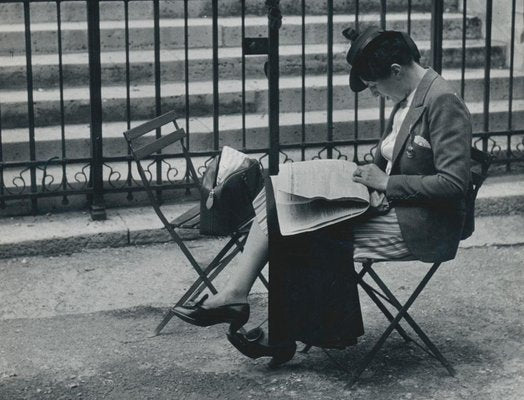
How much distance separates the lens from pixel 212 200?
5.82 m

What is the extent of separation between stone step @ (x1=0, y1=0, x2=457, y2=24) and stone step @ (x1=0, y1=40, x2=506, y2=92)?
524 millimetres

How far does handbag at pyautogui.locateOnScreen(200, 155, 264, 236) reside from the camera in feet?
19.2

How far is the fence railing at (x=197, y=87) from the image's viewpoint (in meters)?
7.88

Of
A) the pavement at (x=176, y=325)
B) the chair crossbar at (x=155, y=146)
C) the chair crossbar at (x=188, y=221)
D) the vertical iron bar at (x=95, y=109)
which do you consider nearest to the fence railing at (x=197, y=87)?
the vertical iron bar at (x=95, y=109)

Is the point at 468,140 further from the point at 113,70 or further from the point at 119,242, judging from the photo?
the point at 113,70

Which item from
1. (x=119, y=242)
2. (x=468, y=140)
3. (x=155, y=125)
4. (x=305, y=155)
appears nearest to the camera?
(x=468, y=140)

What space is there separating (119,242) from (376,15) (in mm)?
3784

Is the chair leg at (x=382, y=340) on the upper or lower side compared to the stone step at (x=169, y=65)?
lower

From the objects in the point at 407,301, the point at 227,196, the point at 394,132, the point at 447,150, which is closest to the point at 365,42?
the point at 394,132

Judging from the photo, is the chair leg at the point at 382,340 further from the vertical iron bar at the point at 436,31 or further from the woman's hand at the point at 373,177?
the vertical iron bar at the point at 436,31

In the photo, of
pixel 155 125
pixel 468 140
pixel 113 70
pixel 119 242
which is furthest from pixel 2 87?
pixel 468 140

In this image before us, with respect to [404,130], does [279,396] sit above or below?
below

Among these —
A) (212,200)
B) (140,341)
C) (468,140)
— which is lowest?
(140,341)

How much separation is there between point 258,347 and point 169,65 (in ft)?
13.8
